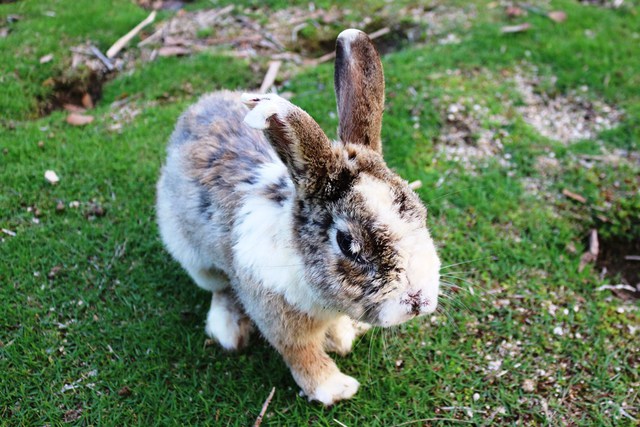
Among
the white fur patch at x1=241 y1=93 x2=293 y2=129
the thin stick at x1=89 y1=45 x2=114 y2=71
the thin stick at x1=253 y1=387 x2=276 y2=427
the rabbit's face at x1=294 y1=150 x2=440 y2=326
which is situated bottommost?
the thin stick at x1=253 y1=387 x2=276 y2=427

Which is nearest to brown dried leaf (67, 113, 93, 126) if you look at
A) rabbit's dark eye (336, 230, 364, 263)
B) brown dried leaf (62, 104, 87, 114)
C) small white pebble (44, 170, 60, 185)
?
brown dried leaf (62, 104, 87, 114)

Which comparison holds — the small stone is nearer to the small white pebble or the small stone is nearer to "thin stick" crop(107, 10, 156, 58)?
the small white pebble

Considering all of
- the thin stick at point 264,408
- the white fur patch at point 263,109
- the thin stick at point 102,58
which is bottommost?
the thin stick at point 264,408

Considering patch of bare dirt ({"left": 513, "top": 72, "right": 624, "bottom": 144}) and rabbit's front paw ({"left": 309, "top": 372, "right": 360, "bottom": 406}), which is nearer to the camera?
rabbit's front paw ({"left": 309, "top": 372, "right": 360, "bottom": 406})

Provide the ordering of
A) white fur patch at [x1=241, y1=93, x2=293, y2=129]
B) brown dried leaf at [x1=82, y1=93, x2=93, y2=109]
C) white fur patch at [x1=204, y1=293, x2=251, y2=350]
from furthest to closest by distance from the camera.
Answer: brown dried leaf at [x1=82, y1=93, x2=93, y2=109] → white fur patch at [x1=204, y1=293, x2=251, y2=350] → white fur patch at [x1=241, y1=93, x2=293, y2=129]

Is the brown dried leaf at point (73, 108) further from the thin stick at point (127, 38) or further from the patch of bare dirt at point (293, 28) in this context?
the patch of bare dirt at point (293, 28)

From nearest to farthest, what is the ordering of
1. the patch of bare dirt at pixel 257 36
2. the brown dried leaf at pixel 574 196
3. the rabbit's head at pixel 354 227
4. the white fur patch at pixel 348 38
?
the rabbit's head at pixel 354 227 < the white fur patch at pixel 348 38 < the brown dried leaf at pixel 574 196 < the patch of bare dirt at pixel 257 36

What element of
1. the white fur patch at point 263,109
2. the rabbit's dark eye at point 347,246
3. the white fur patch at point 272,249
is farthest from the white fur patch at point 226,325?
the white fur patch at point 263,109

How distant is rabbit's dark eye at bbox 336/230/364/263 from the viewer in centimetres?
235

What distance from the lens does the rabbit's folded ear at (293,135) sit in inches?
83.6

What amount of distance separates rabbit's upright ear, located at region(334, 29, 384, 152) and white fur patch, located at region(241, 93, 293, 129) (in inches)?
21.8

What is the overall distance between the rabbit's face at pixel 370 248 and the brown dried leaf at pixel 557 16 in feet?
13.7

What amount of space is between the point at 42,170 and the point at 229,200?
2163 millimetres

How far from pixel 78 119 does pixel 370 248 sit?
11.2 feet
